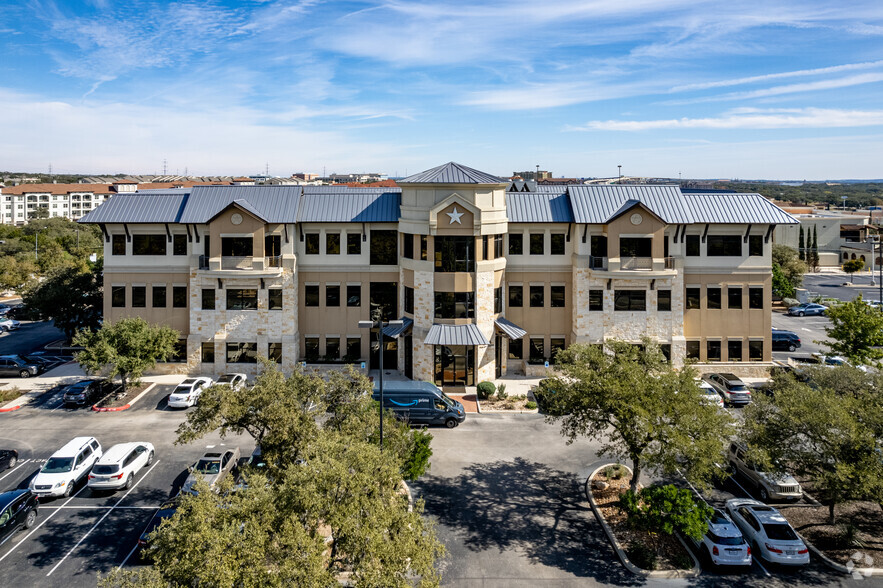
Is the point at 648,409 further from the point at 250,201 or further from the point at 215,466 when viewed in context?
the point at 250,201

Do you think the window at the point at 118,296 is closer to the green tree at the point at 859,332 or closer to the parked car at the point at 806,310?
the green tree at the point at 859,332

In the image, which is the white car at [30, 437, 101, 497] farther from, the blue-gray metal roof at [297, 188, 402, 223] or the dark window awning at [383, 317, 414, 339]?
the blue-gray metal roof at [297, 188, 402, 223]

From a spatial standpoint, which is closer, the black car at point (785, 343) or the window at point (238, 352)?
the window at point (238, 352)

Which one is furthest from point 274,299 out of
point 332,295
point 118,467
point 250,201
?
point 118,467

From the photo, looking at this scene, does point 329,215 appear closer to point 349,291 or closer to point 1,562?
point 349,291

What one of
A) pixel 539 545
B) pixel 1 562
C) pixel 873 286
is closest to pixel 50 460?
pixel 1 562

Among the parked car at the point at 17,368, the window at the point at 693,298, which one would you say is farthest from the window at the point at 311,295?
the window at the point at 693,298
